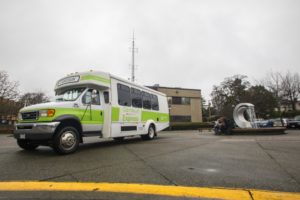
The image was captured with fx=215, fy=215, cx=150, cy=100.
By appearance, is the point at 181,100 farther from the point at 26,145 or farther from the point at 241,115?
the point at 26,145

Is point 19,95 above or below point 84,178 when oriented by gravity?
above

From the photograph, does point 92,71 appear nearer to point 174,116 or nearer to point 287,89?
point 174,116

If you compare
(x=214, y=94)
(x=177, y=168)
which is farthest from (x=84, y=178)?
(x=214, y=94)

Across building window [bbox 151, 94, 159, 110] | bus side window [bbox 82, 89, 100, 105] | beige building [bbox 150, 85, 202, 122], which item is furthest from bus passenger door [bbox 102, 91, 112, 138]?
beige building [bbox 150, 85, 202, 122]

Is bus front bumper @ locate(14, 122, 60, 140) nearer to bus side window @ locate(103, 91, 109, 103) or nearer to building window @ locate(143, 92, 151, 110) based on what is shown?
bus side window @ locate(103, 91, 109, 103)

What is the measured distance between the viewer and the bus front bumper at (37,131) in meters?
6.40

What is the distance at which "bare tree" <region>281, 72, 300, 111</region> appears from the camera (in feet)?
139

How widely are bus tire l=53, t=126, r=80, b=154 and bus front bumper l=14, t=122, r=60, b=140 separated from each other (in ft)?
0.93

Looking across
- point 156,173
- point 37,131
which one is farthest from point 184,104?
point 156,173

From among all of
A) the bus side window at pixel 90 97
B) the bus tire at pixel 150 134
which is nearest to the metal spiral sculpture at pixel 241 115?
the bus tire at pixel 150 134

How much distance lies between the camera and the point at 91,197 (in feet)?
10.6

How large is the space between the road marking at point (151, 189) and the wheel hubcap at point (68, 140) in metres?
2.84

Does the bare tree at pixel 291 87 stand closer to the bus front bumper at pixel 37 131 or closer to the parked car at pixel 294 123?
the parked car at pixel 294 123

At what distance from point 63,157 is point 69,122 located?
1261 millimetres
